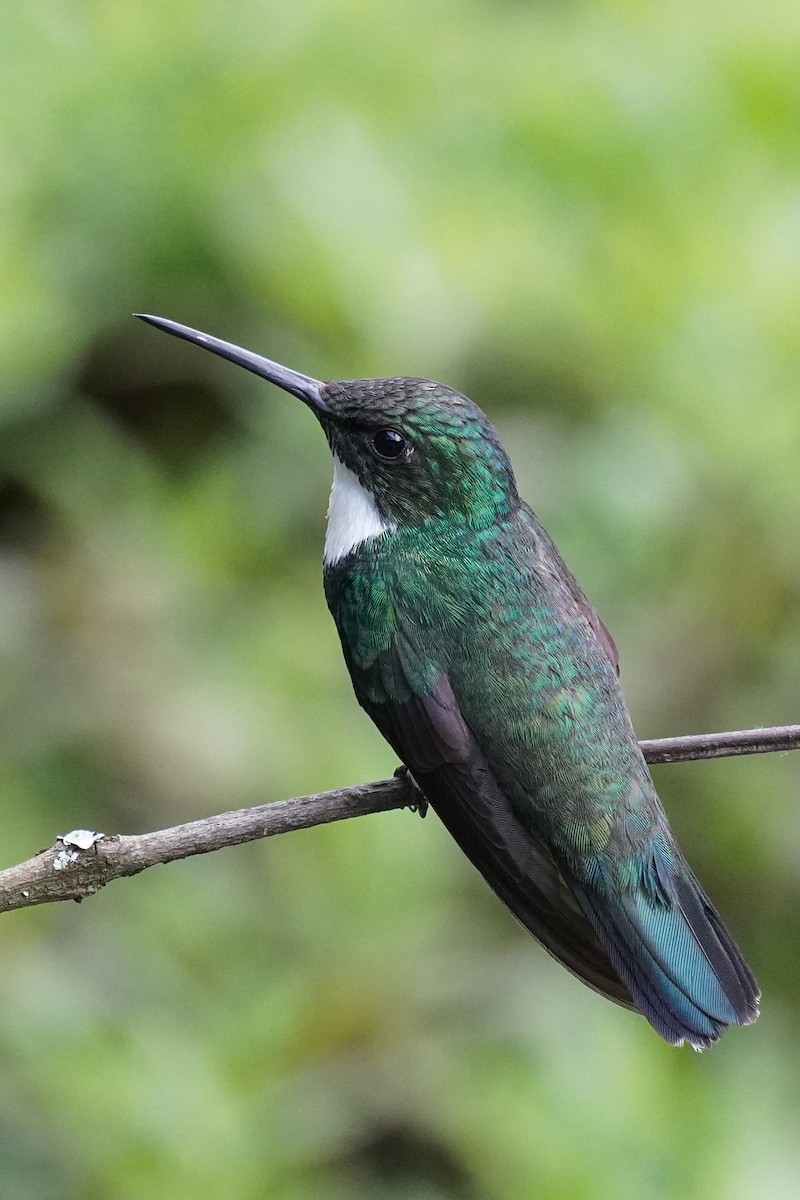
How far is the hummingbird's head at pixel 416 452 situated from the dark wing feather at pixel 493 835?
18.7 inches

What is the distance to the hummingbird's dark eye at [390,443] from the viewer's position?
3502 mm

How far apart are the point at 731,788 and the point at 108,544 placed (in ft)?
7.25

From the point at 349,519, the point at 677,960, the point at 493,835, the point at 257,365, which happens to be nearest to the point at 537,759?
the point at 493,835

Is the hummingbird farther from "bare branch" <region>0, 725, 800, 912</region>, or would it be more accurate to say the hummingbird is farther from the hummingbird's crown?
"bare branch" <region>0, 725, 800, 912</region>

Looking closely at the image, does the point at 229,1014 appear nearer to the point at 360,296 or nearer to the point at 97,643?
the point at 97,643

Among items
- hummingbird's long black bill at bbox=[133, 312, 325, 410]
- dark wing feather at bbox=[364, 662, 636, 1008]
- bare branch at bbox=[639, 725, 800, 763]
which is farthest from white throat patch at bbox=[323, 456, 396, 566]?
bare branch at bbox=[639, 725, 800, 763]

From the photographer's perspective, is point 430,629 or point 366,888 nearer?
point 430,629

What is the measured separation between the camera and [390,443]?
3.51 meters

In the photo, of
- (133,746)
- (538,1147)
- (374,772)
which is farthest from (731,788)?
(133,746)

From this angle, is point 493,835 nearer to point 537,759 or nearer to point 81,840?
point 537,759

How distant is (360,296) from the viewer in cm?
553

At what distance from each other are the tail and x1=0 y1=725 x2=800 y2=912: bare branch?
59cm

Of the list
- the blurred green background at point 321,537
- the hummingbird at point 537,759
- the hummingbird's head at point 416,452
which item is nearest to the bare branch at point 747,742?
the hummingbird at point 537,759

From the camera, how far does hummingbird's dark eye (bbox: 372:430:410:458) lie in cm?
350
